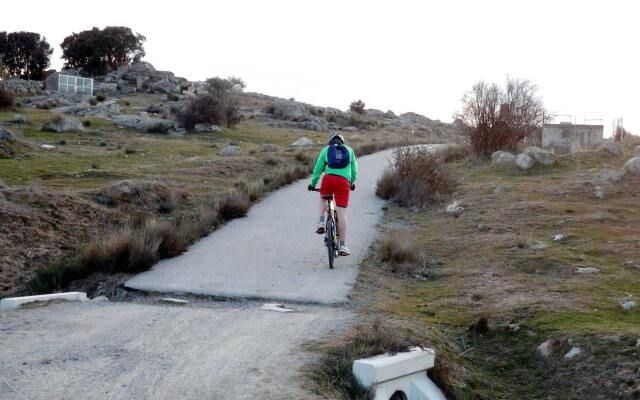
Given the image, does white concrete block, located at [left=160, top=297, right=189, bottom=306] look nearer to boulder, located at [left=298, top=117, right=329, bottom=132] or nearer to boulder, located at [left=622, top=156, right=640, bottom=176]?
boulder, located at [left=622, top=156, right=640, bottom=176]

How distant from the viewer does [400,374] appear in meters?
7.05

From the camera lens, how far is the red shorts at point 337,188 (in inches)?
488

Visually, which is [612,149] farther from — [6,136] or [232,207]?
[6,136]

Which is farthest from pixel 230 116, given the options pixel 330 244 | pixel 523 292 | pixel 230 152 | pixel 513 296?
pixel 513 296

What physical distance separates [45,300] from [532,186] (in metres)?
14.8

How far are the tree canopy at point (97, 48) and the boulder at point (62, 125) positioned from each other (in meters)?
50.9

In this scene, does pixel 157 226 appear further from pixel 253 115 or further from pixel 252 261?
pixel 253 115

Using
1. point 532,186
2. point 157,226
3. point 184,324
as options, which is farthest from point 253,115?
point 184,324

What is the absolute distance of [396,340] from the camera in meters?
7.54

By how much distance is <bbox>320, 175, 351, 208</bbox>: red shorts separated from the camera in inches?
488

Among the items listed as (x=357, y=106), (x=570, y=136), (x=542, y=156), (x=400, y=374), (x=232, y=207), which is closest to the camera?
(x=400, y=374)

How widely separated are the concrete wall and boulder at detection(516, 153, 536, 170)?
778 centimetres

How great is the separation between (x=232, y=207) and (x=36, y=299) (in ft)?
23.6

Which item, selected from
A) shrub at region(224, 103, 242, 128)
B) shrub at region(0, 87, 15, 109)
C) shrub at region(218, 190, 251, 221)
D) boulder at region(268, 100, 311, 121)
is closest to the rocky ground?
shrub at region(218, 190, 251, 221)
